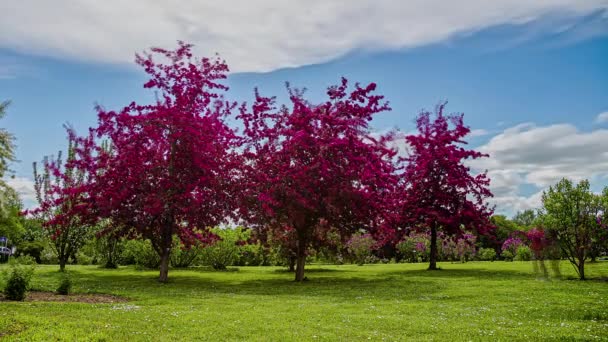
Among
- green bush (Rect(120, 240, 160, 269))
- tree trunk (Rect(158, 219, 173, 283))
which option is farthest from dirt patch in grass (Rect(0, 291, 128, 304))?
green bush (Rect(120, 240, 160, 269))

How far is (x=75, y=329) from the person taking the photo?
33.3ft

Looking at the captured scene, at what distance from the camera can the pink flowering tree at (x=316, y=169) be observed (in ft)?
71.2

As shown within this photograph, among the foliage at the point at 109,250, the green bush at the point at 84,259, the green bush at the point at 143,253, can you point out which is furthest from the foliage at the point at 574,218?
the green bush at the point at 84,259

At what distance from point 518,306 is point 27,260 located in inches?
1312

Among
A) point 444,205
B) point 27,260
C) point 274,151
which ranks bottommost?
point 27,260

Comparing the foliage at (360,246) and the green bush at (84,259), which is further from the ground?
the foliage at (360,246)

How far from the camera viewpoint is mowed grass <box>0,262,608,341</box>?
10094 millimetres

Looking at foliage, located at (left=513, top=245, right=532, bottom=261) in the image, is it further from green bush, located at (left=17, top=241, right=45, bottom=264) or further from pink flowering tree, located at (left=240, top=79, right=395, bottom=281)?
green bush, located at (left=17, top=241, right=45, bottom=264)

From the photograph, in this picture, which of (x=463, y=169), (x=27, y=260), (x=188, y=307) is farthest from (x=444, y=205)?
(x=27, y=260)

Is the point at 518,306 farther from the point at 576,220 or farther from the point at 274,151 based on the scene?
the point at 274,151

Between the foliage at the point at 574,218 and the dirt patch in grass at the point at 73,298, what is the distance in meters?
18.9

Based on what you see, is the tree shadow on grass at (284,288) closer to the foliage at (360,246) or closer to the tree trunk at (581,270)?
the tree trunk at (581,270)

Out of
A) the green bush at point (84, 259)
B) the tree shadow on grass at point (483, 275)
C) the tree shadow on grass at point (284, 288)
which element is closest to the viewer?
the tree shadow on grass at point (284, 288)

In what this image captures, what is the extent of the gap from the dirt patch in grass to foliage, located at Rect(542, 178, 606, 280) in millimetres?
18911
